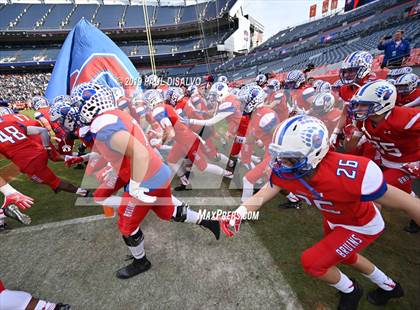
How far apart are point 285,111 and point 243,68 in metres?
30.5

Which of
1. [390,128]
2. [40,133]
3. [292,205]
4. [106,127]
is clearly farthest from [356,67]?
[40,133]

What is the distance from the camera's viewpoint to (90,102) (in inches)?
105

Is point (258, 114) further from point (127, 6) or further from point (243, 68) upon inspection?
point (127, 6)

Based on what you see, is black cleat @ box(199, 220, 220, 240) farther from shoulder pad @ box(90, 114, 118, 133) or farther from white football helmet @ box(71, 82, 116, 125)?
white football helmet @ box(71, 82, 116, 125)

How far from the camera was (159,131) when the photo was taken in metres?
5.16

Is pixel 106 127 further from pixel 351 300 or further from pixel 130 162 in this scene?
pixel 351 300

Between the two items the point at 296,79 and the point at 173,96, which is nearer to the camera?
the point at 173,96

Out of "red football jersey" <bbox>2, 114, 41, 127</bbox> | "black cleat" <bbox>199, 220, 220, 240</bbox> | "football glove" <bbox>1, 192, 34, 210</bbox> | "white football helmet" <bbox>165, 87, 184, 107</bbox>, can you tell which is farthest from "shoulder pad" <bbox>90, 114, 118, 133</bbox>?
"white football helmet" <bbox>165, 87, 184, 107</bbox>

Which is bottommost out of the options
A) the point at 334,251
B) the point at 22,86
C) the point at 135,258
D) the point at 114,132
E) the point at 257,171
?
the point at 135,258

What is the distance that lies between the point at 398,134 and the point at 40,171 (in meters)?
6.03

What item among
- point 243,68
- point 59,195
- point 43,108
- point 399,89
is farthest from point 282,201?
point 243,68

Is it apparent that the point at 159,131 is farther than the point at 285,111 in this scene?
No

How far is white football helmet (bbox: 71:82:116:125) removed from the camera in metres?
2.68

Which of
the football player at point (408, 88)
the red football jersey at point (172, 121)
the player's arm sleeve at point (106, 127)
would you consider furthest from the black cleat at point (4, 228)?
the football player at point (408, 88)
